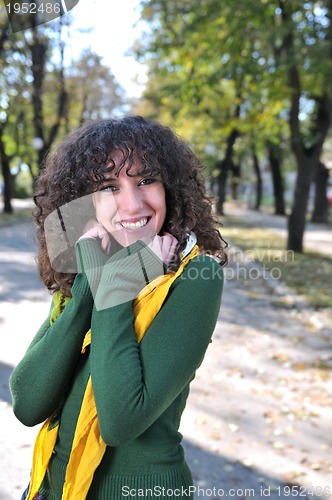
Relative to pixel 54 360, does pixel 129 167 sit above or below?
above

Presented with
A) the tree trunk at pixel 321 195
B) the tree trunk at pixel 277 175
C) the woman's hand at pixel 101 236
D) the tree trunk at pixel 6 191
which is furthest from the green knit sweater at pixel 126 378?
the tree trunk at pixel 277 175


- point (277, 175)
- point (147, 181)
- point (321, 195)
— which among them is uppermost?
point (147, 181)

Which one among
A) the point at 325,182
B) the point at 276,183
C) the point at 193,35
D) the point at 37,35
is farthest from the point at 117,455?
the point at 276,183

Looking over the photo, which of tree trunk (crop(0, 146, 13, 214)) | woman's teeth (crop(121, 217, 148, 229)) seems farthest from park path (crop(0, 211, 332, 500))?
tree trunk (crop(0, 146, 13, 214))

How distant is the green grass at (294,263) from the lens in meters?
8.90

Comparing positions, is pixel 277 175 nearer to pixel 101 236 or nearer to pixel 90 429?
pixel 101 236

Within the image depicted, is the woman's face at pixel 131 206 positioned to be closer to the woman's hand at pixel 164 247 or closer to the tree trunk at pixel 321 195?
the woman's hand at pixel 164 247

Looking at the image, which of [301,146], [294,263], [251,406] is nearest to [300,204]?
[301,146]

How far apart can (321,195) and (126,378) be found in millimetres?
24399

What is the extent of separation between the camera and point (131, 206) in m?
1.46

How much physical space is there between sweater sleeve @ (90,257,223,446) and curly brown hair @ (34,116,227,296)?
0.14 m

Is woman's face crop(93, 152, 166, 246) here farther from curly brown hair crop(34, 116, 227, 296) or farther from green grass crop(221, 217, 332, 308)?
green grass crop(221, 217, 332, 308)

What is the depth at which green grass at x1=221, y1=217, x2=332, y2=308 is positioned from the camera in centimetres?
890

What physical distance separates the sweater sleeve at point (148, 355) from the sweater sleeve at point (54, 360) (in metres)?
0.07
